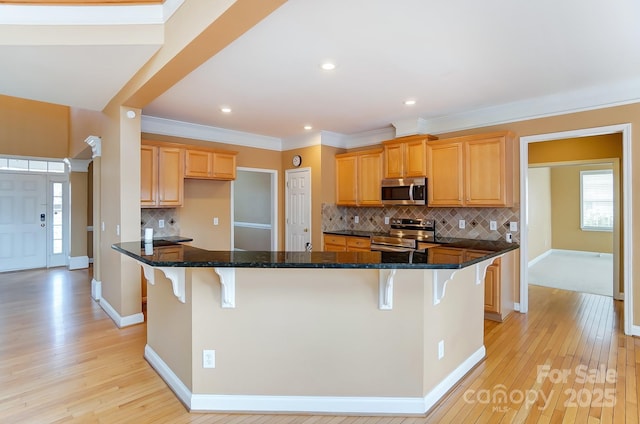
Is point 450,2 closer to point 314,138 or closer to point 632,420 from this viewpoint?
point 632,420

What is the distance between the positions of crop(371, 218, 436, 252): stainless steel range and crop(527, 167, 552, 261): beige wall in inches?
157

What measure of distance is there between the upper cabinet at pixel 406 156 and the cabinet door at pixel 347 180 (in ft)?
2.03

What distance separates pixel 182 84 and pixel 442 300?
10.3 feet

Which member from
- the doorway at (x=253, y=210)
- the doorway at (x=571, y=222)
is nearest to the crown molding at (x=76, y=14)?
the doorway at (x=253, y=210)

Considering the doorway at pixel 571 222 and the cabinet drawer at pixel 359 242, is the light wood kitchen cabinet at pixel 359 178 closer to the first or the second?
the cabinet drawer at pixel 359 242

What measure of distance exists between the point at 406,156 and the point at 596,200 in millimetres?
6757

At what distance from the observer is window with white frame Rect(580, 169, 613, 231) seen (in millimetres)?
8250

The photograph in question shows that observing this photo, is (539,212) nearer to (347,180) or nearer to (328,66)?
(347,180)

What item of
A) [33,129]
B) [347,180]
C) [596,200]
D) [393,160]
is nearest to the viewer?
[393,160]

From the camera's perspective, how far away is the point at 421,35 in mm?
2424

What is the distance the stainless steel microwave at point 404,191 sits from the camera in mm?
4625

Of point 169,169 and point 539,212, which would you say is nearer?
point 169,169

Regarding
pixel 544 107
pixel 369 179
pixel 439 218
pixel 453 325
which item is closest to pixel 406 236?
pixel 439 218

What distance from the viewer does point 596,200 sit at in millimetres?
8406
